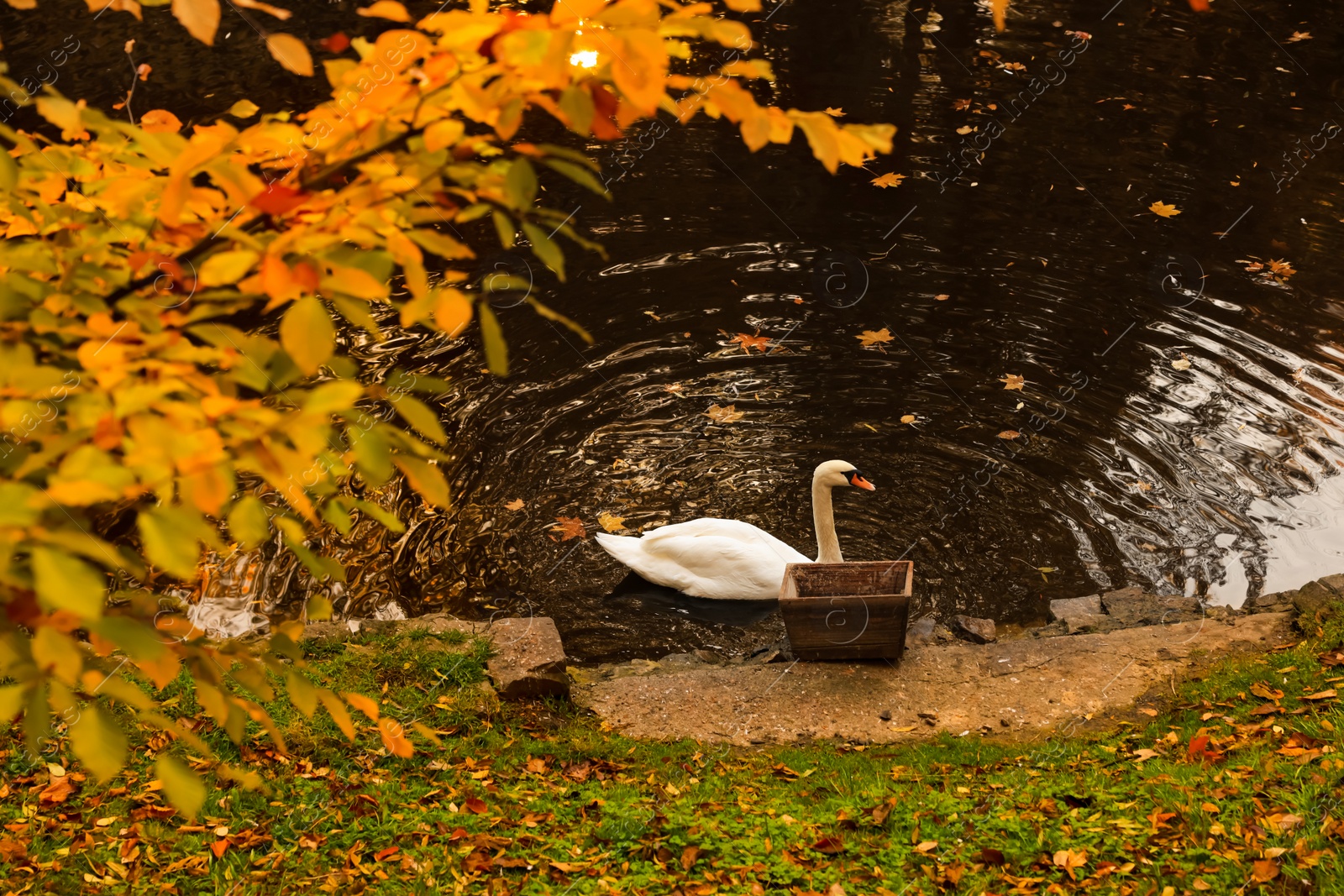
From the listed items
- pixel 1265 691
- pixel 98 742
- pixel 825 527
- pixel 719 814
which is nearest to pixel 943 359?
pixel 825 527

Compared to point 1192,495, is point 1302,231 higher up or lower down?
higher up

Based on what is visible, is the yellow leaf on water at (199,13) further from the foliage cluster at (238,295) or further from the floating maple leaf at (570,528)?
the floating maple leaf at (570,528)

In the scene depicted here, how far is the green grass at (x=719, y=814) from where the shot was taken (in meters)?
3.85

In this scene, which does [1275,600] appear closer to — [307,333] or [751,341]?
[751,341]

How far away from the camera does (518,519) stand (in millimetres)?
7766

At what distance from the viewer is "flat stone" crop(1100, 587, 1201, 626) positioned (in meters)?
6.54

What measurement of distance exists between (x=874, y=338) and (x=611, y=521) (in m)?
3.34

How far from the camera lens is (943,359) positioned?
30.7 feet

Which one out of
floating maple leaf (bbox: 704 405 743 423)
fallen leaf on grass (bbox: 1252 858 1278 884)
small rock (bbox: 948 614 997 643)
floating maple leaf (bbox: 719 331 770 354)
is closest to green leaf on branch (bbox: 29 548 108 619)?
fallen leaf on grass (bbox: 1252 858 1278 884)

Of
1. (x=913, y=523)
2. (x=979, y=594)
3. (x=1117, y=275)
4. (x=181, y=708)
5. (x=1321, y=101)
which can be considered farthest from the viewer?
(x=1321, y=101)

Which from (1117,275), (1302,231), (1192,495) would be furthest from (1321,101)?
(1192,495)

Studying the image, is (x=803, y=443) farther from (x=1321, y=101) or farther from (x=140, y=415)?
(x=1321, y=101)

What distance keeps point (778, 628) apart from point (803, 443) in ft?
5.84

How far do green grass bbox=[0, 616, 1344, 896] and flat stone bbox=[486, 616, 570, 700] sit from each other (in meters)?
0.24
